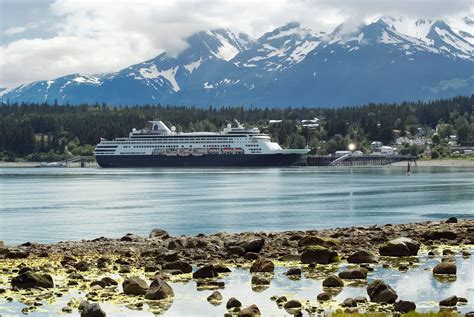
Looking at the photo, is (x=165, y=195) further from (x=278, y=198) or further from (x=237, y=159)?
(x=237, y=159)

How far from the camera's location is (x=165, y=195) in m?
65.4

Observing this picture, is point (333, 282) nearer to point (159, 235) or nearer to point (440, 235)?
point (440, 235)

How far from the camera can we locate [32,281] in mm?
19719

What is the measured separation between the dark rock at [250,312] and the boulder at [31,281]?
5333mm

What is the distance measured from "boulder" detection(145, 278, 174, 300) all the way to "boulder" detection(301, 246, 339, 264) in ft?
17.7

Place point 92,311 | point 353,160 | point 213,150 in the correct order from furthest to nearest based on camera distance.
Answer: point 353,160, point 213,150, point 92,311

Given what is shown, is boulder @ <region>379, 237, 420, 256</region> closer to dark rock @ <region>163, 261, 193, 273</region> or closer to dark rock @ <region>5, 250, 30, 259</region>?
dark rock @ <region>163, 261, 193, 273</region>

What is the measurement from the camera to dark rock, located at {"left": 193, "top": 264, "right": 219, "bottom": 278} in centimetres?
2118

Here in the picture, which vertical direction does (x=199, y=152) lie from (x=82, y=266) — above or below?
above

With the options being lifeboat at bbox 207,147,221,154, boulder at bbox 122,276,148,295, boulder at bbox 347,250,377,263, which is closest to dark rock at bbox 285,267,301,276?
boulder at bbox 347,250,377,263

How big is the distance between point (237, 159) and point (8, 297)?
411 ft

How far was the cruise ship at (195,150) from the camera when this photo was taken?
469 ft

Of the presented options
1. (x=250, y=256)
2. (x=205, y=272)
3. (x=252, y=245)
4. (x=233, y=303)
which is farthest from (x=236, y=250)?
(x=233, y=303)

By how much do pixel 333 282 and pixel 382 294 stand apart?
2156mm
